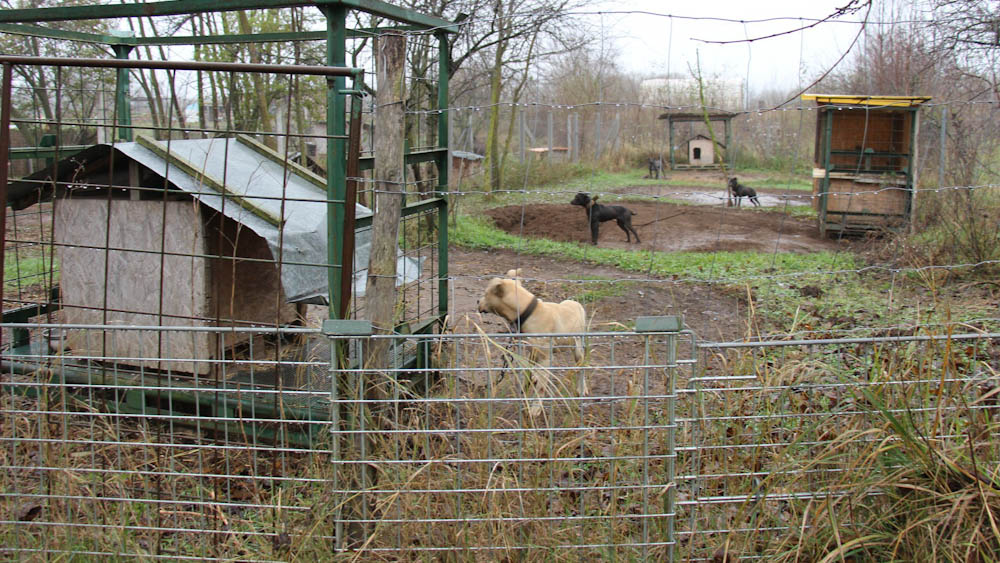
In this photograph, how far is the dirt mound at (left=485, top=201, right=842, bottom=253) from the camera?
476 inches

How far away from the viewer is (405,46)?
371cm

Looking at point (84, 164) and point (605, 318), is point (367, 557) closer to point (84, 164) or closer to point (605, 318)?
point (84, 164)

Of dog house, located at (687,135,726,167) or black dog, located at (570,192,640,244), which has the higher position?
dog house, located at (687,135,726,167)

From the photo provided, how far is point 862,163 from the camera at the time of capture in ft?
45.7

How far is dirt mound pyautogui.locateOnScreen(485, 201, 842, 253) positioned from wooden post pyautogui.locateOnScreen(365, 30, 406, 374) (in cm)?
758

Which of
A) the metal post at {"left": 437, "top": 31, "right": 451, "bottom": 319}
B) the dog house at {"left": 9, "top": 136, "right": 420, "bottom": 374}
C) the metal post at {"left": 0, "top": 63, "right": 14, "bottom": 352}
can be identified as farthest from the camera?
the metal post at {"left": 437, "top": 31, "right": 451, "bottom": 319}

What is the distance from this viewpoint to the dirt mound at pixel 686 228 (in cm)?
1208

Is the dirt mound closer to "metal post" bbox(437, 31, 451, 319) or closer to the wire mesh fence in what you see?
"metal post" bbox(437, 31, 451, 319)

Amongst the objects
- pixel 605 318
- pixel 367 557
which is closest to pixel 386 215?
pixel 367 557

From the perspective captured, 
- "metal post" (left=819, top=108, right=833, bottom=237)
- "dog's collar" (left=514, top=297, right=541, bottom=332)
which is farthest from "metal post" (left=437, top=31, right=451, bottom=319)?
"metal post" (left=819, top=108, right=833, bottom=237)

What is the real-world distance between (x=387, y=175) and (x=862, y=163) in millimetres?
12481

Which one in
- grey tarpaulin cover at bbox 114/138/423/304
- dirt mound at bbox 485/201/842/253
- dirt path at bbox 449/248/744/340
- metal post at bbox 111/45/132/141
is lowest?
dirt path at bbox 449/248/744/340

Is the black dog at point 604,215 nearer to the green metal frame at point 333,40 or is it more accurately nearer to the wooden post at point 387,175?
the green metal frame at point 333,40

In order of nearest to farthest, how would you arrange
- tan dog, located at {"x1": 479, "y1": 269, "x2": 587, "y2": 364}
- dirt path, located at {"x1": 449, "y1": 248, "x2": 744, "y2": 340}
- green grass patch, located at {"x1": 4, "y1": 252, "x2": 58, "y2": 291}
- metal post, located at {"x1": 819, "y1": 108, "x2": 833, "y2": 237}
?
tan dog, located at {"x1": 479, "y1": 269, "x2": 587, "y2": 364}, dirt path, located at {"x1": 449, "y1": 248, "x2": 744, "y2": 340}, green grass patch, located at {"x1": 4, "y1": 252, "x2": 58, "y2": 291}, metal post, located at {"x1": 819, "y1": 108, "x2": 833, "y2": 237}
